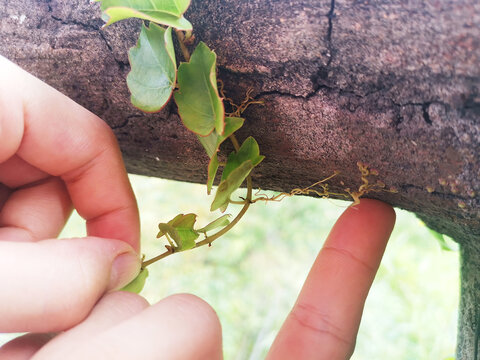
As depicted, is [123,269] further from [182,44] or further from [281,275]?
[281,275]

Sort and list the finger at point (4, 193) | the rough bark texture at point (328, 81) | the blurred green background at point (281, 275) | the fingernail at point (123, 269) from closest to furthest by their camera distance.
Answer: the rough bark texture at point (328, 81), the fingernail at point (123, 269), the finger at point (4, 193), the blurred green background at point (281, 275)

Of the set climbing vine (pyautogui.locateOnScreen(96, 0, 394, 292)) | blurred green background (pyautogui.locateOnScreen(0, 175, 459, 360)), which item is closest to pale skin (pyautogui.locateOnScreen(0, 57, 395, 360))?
climbing vine (pyautogui.locateOnScreen(96, 0, 394, 292))

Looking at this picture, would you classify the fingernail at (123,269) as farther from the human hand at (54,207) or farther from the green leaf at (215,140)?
the green leaf at (215,140)

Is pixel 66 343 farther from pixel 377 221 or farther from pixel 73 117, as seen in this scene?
pixel 377 221

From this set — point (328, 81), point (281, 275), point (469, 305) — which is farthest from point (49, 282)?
point (281, 275)

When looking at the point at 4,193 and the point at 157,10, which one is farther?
the point at 4,193

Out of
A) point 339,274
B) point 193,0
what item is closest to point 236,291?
point 339,274

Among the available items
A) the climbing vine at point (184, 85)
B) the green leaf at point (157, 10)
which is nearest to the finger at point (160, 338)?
the climbing vine at point (184, 85)

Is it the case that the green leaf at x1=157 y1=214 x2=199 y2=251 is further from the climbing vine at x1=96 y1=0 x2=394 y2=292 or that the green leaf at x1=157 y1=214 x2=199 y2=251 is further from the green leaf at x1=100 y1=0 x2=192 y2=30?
the green leaf at x1=100 y1=0 x2=192 y2=30
